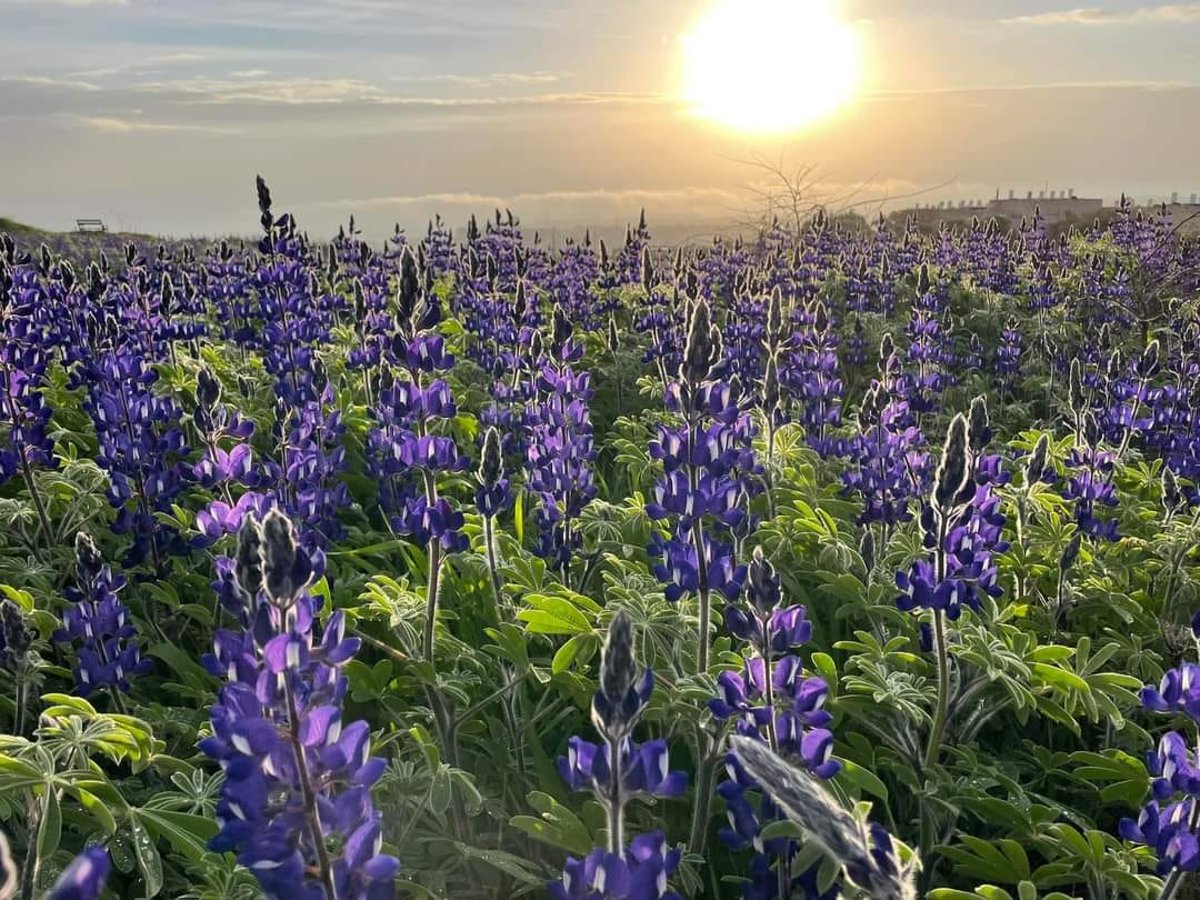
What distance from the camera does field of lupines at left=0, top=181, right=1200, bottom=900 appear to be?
1.62m

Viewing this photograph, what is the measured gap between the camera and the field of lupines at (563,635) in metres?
1.62

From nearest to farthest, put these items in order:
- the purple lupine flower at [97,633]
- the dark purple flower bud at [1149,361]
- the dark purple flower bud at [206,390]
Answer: the purple lupine flower at [97,633], the dark purple flower bud at [206,390], the dark purple flower bud at [1149,361]

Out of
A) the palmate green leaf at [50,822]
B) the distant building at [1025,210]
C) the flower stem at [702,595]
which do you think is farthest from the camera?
the distant building at [1025,210]

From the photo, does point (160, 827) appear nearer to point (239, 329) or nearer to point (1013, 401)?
point (239, 329)

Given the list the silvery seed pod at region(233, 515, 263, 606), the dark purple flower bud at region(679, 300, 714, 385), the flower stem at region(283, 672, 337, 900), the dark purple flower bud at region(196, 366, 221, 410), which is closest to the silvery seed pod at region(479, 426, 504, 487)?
the dark purple flower bud at region(679, 300, 714, 385)

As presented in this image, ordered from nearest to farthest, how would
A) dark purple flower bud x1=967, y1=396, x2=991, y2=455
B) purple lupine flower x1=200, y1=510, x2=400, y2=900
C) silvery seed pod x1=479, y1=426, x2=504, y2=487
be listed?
purple lupine flower x1=200, y1=510, x2=400, y2=900 < silvery seed pod x1=479, y1=426, x2=504, y2=487 < dark purple flower bud x1=967, y1=396, x2=991, y2=455

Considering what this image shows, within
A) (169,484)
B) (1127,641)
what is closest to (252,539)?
(169,484)

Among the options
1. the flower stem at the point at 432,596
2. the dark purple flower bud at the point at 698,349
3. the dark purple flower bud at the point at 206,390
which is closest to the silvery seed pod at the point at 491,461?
the flower stem at the point at 432,596

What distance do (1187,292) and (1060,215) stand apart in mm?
25508

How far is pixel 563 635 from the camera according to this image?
3793mm

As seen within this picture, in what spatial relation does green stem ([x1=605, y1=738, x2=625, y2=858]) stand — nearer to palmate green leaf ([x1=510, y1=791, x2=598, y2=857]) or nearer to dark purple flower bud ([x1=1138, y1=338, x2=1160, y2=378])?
palmate green leaf ([x1=510, y1=791, x2=598, y2=857])

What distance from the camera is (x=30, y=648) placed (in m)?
2.81

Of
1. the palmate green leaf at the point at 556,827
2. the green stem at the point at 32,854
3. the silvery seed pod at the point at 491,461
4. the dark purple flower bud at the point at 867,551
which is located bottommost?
the palmate green leaf at the point at 556,827

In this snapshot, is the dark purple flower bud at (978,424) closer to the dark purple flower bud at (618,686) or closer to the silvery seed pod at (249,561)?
the dark purple flower bud at (618,686)
